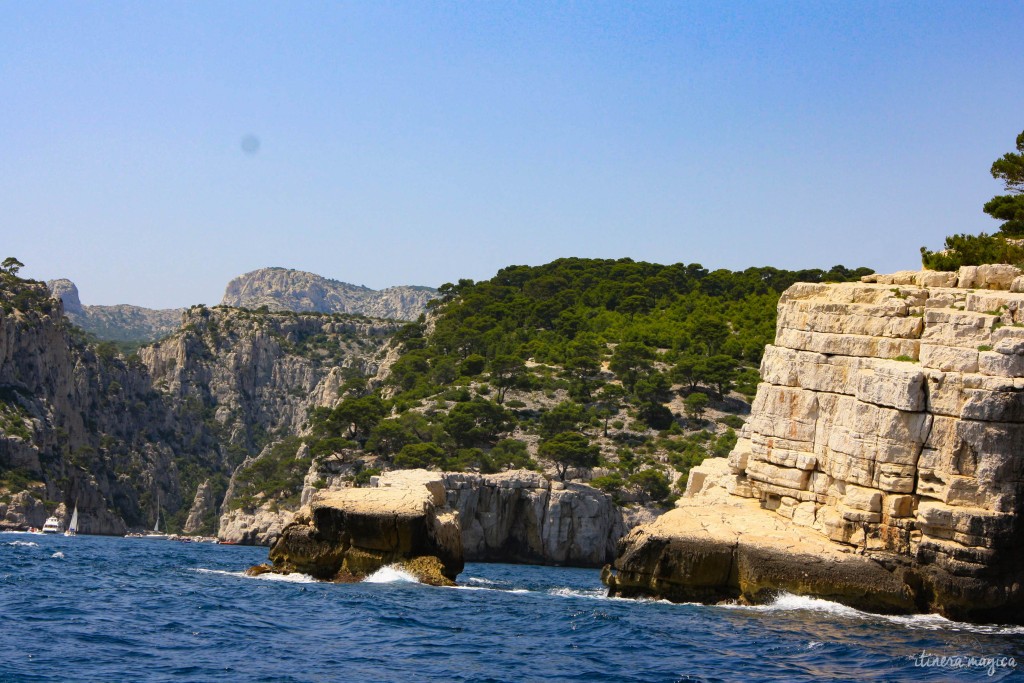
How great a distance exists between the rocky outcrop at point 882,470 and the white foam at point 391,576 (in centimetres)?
681

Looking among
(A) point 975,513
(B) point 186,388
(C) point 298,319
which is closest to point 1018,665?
(A) point 975,513

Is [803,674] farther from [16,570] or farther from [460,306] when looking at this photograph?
[460,306]

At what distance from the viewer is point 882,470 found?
102 feet

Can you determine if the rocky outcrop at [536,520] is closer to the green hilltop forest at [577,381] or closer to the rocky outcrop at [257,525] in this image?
the green hilltop forest at [577,381]

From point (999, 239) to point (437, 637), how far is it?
77.4 ft

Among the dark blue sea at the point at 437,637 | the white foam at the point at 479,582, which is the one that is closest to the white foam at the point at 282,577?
the dark blue sea at the point at 437,637

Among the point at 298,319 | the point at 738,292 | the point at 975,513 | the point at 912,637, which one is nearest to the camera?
the point at 912,637

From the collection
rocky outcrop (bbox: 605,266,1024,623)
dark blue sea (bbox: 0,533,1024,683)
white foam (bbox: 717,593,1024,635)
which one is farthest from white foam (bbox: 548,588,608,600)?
white foam (bbox: 717,593,1024,635)

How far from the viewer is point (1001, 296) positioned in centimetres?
3159

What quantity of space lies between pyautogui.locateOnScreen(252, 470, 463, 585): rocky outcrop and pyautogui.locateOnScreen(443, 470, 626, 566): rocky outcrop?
1030 inches

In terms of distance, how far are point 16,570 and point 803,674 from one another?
89.6 feet

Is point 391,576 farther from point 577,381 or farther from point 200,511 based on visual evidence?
point 200,511

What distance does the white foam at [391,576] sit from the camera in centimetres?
3653

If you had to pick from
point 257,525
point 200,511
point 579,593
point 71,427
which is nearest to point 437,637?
point 579,593
